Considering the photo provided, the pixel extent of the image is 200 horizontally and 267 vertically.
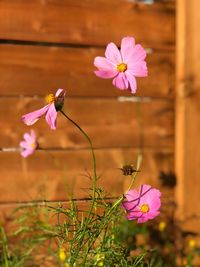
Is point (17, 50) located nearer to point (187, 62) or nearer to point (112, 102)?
point (112, 102)

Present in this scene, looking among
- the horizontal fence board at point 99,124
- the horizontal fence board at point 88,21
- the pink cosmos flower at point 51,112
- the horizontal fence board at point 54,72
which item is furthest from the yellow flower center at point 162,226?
the pink cosmos flower at point 51,112

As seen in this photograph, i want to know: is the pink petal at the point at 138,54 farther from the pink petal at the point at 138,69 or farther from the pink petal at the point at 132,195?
the pink petal at the point at 132,195

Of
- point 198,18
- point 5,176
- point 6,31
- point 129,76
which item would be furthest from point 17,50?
point 129,76

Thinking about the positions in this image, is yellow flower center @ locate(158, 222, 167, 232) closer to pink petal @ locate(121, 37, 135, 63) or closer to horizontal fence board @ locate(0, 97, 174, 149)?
horizontal fence board @ locate(0, 97, 174, 149)

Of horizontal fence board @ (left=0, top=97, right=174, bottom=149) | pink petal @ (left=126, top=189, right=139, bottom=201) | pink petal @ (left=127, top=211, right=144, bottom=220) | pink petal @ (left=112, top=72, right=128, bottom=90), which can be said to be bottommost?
pink petal @ (left=127, top=211, right=144, bottom=220)

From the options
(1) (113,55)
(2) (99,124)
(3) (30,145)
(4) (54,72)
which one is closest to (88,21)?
(4) (54,72)

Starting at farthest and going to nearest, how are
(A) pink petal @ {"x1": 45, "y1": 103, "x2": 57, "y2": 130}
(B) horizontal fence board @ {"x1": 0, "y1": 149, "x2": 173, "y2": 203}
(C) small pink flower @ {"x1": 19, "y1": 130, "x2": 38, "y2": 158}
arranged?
1. (B) horizontal fence board @ {"x1": 0, "y1": 149, "x2": 173, "y2": 203}
2. (C) small pink flower @ {"x1": 19, "y1": 130, "x2": 38, "y2": 158}
3. (A) pink petal @ {"x1": 45, "y1": 103, "x2": 57, "y2": 130}

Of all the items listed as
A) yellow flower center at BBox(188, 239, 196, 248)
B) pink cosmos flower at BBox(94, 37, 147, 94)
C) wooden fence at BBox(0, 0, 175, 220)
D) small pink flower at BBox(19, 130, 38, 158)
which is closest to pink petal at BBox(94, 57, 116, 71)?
pink cosmos flower at BBox(94, 37, 147, 94)

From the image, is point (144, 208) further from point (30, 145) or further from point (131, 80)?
point (30, 145)
